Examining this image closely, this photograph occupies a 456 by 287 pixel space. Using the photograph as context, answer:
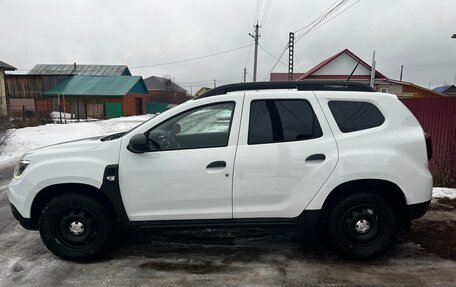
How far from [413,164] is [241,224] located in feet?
6.15

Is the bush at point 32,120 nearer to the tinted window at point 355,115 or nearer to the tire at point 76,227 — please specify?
the tire at point 76,227

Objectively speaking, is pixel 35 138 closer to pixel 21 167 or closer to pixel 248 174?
pixel 21 167

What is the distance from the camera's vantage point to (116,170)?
3525mm

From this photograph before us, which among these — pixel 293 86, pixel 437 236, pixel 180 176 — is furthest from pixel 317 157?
pixel 437 236

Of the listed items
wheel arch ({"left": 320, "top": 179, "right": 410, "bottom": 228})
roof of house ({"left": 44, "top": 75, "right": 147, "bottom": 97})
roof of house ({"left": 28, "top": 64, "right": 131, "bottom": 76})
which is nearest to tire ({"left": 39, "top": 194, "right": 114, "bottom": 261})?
wheel arch ({"left": 320, "top": 179, "right": 410, "bottom": 228})

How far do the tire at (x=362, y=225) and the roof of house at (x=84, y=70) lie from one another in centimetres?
4935

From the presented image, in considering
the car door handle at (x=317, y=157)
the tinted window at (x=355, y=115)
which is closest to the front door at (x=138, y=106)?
the tinted window at (x=355, y=115)

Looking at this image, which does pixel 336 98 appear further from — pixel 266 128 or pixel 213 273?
pixel 213 273

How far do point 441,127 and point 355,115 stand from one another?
472 cm

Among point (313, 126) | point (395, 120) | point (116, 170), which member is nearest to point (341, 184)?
point (313, 126)

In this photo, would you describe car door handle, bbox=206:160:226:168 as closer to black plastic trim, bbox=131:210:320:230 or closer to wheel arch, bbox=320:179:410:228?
black plastic trim, bbox=131:210:320:230

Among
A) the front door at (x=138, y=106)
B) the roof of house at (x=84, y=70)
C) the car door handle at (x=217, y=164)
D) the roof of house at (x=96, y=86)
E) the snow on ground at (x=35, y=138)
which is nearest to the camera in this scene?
the car door handle at (x=217, y=164)

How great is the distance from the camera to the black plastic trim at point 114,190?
352 centimetres

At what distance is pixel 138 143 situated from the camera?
3412 mm
